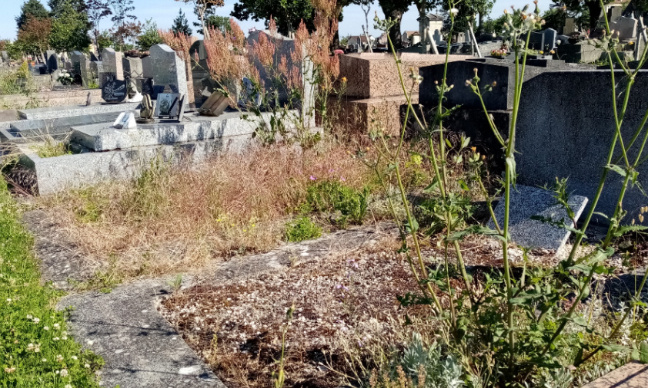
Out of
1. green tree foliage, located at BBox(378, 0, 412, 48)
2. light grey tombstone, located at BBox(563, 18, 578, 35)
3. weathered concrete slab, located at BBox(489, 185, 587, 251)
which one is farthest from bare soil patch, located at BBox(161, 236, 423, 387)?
light grey tombstone, located at BBox(563, 18, 578, 35)

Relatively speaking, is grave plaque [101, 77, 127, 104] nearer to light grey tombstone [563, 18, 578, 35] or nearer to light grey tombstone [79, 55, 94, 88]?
light grey tombstone [79, 55, 94, 88]

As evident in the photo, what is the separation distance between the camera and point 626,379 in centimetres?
193

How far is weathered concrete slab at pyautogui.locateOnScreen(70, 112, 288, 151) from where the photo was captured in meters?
6.44

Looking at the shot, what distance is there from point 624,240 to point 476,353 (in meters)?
2.45

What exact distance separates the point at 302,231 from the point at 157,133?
9.79 feet

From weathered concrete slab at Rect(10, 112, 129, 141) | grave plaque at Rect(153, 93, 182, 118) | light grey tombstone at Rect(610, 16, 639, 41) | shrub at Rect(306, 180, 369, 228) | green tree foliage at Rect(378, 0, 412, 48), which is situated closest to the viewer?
shrub at Rect(306, 180, 369, 228)

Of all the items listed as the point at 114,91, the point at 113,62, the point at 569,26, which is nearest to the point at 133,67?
the point at 113,62

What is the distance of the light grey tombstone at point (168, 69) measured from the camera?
31.4 feet

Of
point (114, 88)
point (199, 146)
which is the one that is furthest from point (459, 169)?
point (114, 88)

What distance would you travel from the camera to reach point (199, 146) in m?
6.84

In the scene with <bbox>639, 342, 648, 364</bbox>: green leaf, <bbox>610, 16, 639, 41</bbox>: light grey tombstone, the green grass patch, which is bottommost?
the green grass patch

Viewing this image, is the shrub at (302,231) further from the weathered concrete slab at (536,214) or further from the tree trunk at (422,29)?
the tree trunk at (422,29)

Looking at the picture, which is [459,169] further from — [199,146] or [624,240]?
[199,146]

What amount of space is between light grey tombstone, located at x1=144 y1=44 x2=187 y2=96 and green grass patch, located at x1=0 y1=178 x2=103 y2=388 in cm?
616
